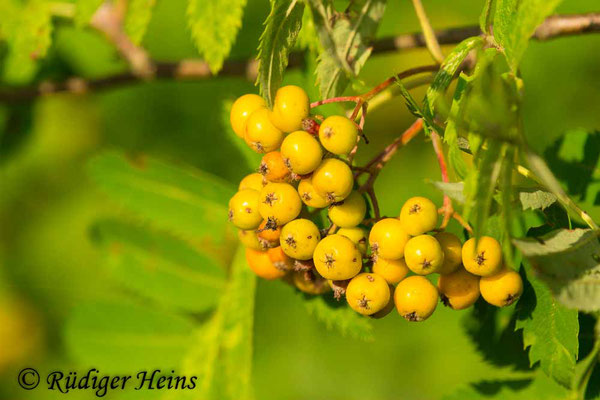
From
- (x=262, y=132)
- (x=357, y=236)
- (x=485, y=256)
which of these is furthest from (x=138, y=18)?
(x=485, y=256)

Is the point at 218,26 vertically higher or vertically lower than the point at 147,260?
higher

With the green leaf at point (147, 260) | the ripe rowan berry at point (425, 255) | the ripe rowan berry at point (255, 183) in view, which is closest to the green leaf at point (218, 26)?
the ripe rowan berry at point (255, 183)

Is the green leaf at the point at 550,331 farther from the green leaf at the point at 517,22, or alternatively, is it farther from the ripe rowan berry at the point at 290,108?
the ripe rowan berry at the point at 290,108

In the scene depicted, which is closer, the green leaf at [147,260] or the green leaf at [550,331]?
the green leaf at [550,331]

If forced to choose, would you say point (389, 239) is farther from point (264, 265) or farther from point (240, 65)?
point (240, 65)

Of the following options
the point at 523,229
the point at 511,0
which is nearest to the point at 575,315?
the point at 523,229

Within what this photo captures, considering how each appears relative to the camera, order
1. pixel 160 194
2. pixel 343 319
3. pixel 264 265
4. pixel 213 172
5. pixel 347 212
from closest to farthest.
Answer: pixel 347 212 < pixel 264 265 < pixel 343 319 < pixel 160 194 < pixel 213 172

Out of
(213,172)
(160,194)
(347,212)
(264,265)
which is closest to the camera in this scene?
(347,212)
